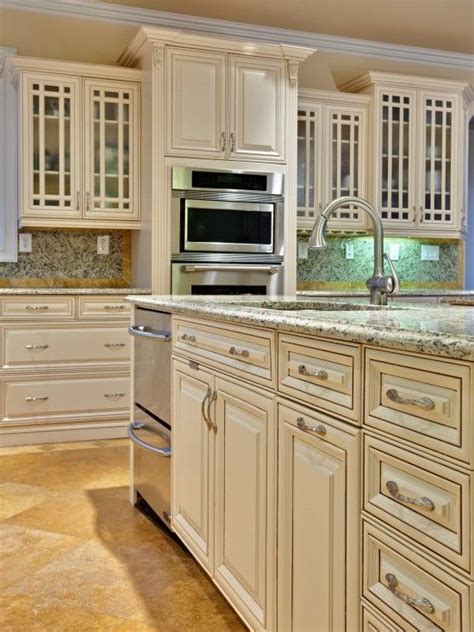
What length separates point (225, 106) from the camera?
4.14 metres

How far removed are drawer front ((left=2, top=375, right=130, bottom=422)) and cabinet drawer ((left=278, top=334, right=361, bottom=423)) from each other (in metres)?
2.65

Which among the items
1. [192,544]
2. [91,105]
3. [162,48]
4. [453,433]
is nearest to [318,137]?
[162,48]

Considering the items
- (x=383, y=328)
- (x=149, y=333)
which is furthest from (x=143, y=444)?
(x=383, y=328)

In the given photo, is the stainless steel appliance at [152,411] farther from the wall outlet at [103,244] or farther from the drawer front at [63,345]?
the wall outlet at [103,244]

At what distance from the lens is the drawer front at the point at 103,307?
3.97 m

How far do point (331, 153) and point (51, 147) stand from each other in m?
1.85

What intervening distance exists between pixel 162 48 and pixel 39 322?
5.70 ft

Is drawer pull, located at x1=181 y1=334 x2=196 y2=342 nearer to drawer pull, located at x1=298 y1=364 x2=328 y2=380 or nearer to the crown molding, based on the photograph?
drawer pull, located at x1=298 y1=364 x2=328 y2=380

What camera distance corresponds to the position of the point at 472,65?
5.50 meters

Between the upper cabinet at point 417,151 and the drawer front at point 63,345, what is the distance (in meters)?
2.04

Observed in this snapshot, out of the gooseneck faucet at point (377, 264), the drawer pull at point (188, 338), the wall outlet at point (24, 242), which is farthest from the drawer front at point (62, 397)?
the gooseneck faucet at point (377, 264)

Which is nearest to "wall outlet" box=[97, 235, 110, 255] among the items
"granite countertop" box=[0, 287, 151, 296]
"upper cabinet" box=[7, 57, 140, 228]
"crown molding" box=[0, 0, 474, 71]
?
"upper cabinet" box=[7, 57, 140, 228]

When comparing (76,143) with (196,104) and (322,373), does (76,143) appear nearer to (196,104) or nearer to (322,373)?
(196,104)

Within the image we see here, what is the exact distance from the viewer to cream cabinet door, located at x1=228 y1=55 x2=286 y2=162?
4.17 meters
